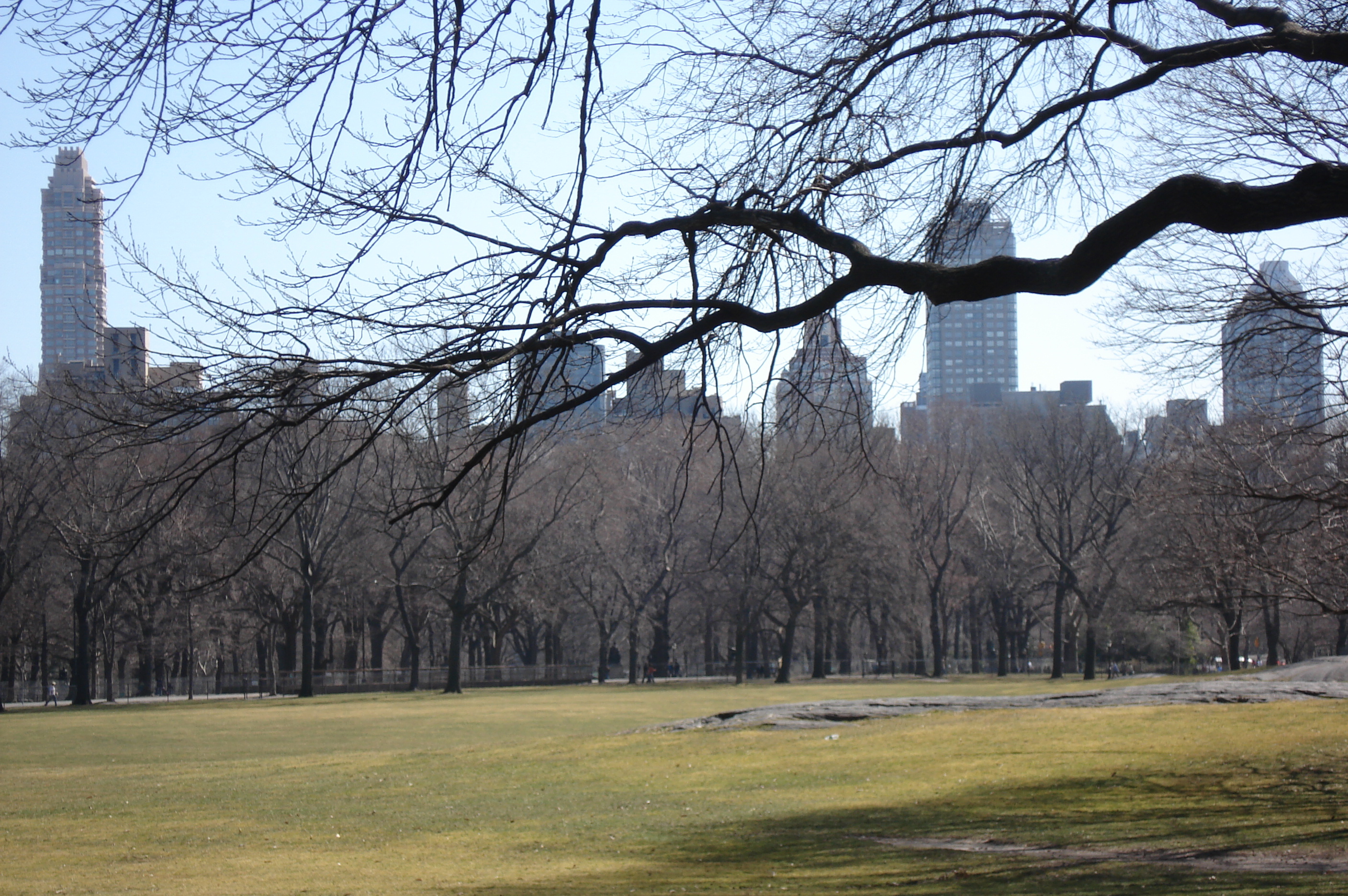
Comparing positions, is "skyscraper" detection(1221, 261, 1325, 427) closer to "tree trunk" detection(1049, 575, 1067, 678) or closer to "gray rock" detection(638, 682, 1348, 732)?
"gray rock" detection(638, 682, 1348, 732)

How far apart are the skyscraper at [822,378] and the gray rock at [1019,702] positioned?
51.1ft

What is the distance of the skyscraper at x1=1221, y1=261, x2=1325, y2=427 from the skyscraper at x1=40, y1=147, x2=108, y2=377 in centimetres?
941

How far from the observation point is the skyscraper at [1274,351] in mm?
11914

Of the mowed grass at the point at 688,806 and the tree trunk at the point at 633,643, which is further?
the tree trunk at the point at 633,643

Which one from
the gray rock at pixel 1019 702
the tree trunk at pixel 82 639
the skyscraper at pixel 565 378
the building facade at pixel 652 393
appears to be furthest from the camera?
the tree trunk at pixel 82 639

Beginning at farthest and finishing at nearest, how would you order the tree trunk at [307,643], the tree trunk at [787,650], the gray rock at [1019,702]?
the tree trunk at [787,650] → the tree trunk at [307,643] → the gray rock at [1019,702]

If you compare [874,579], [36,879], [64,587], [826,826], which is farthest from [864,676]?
[36,879]

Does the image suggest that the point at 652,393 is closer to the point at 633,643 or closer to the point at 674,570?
the point at 674,570

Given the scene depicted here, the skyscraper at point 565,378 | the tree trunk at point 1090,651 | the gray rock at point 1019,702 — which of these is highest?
the skyscraper at point 565,378

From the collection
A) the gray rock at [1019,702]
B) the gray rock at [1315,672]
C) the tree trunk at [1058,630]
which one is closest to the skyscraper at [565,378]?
the gray rock at [1019,702]

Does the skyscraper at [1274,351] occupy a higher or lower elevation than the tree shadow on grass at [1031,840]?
higher

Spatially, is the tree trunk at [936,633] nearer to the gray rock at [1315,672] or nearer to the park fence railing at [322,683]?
the park fence railing at [322,683]

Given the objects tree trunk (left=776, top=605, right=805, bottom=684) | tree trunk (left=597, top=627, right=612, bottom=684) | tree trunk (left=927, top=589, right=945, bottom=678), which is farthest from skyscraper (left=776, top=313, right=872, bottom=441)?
tree trunk (left=927, top=589, right=945, bottom=678)

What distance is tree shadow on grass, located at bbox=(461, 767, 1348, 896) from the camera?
8.94 m
